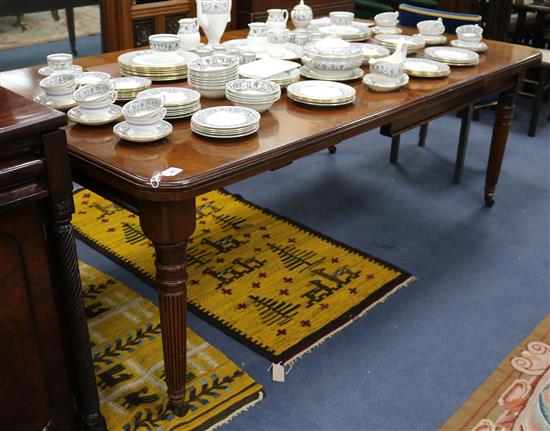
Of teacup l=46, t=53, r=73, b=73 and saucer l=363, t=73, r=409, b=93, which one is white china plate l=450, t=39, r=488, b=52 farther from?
teacup l=46, t=53, r=73, b=73

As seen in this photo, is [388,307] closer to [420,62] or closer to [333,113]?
[333,113]

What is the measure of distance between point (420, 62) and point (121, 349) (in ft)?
4.99

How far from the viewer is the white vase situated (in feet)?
7.38

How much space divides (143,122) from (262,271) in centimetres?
101

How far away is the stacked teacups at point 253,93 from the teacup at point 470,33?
1.19 metres

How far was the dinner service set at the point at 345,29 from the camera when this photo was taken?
2691 millimetres

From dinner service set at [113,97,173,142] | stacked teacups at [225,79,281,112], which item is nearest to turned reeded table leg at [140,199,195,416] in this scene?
dinner service set at [113,97,173,142]

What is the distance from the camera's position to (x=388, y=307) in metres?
2.29

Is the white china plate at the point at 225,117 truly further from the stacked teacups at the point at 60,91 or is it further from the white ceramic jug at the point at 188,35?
the white ceramic jug at the point at 188,35

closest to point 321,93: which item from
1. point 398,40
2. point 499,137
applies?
point 398,40

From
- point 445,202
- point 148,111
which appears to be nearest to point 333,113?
point 148,111

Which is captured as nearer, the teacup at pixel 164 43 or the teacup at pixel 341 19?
the teacup at pixel 164 43

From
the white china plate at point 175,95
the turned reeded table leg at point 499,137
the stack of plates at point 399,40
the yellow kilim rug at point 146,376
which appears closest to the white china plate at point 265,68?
the white china plate at point 175,95

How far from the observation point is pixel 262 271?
245 cm
